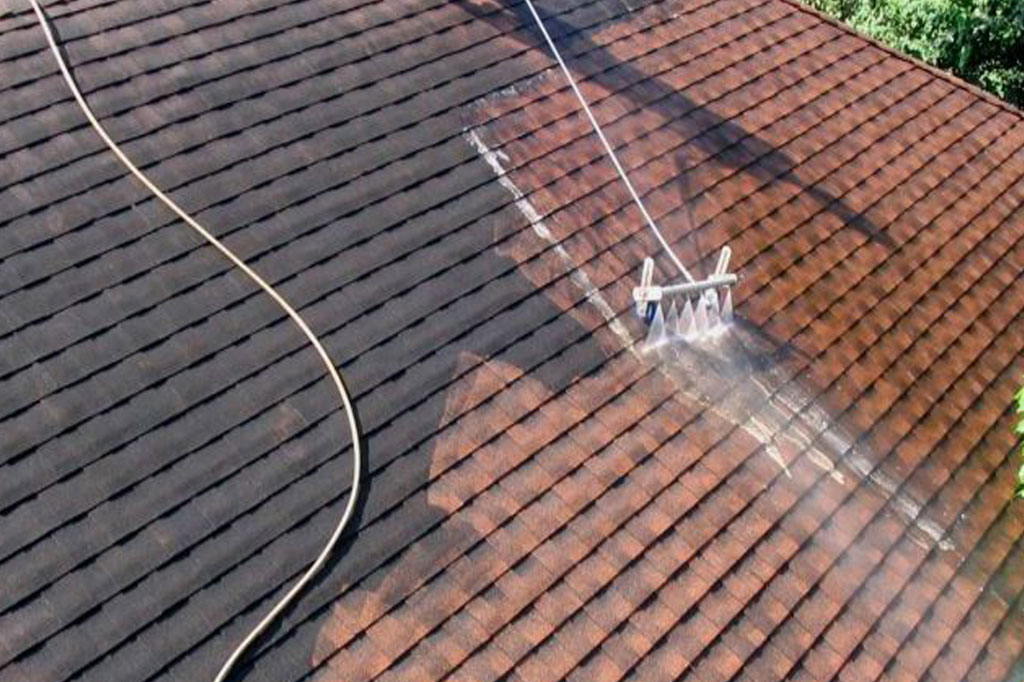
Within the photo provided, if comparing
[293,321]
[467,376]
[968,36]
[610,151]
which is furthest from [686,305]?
[968,36]

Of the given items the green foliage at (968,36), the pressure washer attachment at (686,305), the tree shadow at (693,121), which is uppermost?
the tree shadow at (693,121)

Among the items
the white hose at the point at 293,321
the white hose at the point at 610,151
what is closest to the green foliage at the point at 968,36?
the white hose at the point at 610,151

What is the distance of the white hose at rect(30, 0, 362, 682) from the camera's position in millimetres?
4465

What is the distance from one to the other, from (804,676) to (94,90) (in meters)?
4.78

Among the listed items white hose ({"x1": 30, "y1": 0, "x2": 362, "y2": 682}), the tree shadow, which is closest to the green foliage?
the tree shadow

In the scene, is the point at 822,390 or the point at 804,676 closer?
the point at 804,676

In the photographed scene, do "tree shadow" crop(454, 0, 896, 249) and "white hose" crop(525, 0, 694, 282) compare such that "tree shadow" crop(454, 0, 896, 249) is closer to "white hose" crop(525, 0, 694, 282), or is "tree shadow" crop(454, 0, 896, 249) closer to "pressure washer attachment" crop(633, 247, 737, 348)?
"white hose" crop(525, 0, 694, 282)

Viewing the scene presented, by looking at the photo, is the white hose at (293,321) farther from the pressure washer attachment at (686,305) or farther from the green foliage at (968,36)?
the green foliage at (968,36)

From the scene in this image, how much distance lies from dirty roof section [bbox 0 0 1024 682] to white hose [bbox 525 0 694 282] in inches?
3.2

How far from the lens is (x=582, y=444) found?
18.3 feet

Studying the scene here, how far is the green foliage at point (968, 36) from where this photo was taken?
42.5 feet

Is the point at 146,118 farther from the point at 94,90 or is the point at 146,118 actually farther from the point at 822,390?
the point at 822,390

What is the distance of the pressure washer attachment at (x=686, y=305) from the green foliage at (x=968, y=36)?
842cm

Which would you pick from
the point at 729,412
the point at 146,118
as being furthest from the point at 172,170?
the point at 729,412
